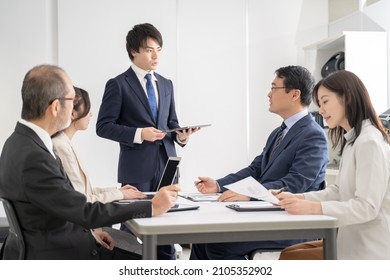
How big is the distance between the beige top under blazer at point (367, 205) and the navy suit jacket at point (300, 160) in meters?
0.51

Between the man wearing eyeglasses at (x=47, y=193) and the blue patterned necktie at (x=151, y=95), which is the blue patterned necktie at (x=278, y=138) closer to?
the blue patterned necktie at (x=151, y=95)

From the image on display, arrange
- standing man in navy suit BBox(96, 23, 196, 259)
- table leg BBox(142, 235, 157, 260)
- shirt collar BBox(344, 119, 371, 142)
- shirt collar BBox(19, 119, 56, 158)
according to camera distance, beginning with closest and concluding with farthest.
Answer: table leg BBox(142, 235, 157, 260) < shirt collar BBox(19, 119, 56, 158) < shirt collar BBox(344, 119, 371, 142) < standing man in navy suit BBox(96, 23, 196, 259)

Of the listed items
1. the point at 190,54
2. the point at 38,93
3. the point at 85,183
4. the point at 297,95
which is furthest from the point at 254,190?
the point at 190,54

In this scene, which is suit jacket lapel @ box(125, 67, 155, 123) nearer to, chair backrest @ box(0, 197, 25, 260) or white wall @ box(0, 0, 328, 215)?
chair backrest @ box(0, 197, 25, 260)

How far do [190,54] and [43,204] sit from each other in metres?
3.96

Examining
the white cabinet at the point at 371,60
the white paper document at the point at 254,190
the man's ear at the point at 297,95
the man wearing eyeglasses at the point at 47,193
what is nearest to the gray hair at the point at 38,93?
the man wearing eyeglasses at the point at 47,193

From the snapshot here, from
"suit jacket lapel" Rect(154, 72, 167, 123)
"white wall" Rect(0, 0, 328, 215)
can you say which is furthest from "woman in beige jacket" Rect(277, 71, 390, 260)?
"white wall" Rect(0, 0, 328, 215)

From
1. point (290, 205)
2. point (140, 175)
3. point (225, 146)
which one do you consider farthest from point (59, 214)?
point (225, 146)

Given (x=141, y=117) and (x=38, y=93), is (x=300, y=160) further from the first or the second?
(x=38, y=93)

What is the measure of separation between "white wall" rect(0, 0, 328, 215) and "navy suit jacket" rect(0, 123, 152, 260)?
3.50 meters

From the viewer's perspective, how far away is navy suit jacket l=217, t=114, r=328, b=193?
265cm

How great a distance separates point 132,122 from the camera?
3373 mm

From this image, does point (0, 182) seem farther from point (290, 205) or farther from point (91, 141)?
point (91, 141)

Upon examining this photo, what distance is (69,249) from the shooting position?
1.91 m
